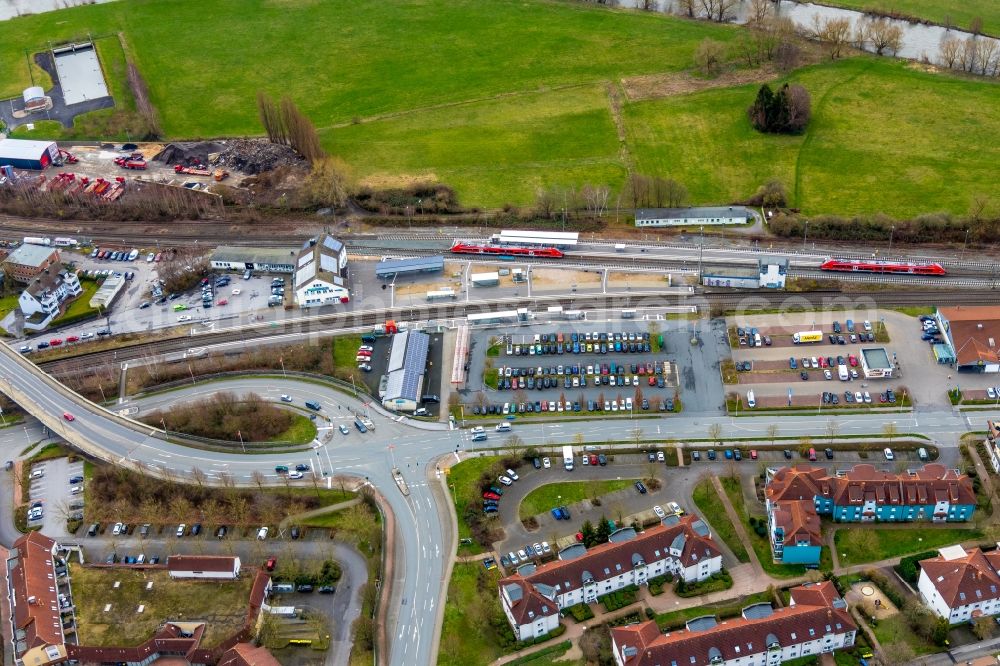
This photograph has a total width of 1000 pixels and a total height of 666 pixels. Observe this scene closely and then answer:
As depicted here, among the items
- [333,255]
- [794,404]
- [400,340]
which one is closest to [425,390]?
[400,340]

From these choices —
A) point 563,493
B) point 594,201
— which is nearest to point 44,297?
point 563,493

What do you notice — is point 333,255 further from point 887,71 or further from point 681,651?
point 887,71

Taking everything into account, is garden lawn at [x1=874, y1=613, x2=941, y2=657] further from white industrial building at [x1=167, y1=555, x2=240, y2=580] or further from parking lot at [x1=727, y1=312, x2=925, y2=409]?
white industrial building at [x1=167, y1=555, x2=240, y2=580]

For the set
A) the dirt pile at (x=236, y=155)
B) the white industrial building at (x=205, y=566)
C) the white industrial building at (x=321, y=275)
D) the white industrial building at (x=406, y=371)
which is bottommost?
the white industrial building at (x=205, y=566)

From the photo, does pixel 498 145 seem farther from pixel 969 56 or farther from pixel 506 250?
pixel 969 56

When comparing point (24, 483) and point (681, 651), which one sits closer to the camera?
point (681, 651)

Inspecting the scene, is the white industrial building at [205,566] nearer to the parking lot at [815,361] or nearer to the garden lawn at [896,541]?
the parking lot at [815,361]

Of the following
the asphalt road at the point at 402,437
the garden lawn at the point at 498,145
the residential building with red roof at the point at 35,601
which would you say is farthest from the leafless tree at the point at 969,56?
the residential building with red roof at the point at 35,601

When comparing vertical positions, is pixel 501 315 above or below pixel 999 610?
above
